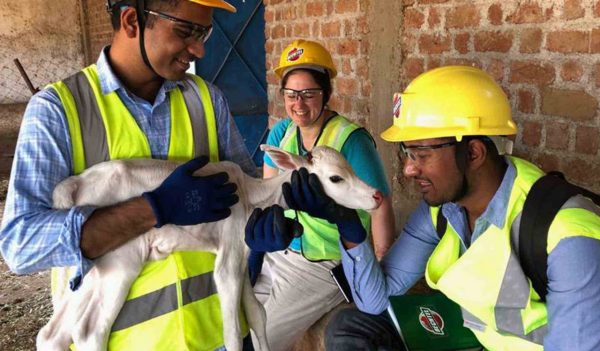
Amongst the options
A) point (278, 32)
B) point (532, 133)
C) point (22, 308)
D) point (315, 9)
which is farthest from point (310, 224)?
point (22, 308)

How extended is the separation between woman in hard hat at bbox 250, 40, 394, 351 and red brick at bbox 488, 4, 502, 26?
85 cm

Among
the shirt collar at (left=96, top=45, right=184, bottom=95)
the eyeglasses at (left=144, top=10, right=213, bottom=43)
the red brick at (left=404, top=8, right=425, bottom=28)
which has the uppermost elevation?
the red brick at (left=404, top=8, right=425, bottom=28)

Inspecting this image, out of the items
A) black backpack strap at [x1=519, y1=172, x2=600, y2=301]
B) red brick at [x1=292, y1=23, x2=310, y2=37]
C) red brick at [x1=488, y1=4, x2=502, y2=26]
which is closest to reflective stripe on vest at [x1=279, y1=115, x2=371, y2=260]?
red brick at [x1=488, y1=4, x2=502, y2=26]

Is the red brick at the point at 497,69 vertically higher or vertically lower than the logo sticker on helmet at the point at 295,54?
lower

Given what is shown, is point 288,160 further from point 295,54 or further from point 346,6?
point 346,6

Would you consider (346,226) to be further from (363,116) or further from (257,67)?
(257,67)

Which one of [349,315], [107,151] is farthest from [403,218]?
[107,151]

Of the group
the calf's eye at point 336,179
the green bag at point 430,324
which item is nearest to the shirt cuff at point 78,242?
the calf's eye at point 336,179

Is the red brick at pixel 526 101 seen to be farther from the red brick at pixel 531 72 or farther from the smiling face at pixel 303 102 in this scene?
the smiling face at pixel 303 102

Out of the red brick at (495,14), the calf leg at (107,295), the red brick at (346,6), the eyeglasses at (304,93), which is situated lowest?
the calf leg at (107,295)

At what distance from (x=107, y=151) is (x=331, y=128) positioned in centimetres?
155

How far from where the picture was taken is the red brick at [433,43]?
3.12 metres

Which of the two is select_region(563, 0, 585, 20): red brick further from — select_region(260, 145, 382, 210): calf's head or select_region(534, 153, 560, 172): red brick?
select_region(260, 145, 382, 210): calf's head

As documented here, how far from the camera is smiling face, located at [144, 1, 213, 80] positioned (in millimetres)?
1710
